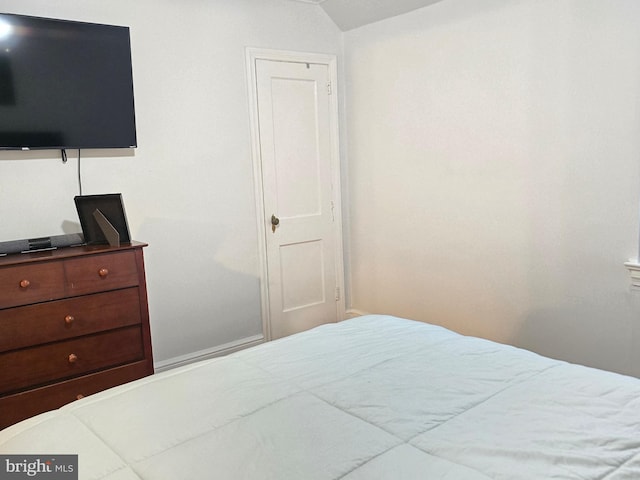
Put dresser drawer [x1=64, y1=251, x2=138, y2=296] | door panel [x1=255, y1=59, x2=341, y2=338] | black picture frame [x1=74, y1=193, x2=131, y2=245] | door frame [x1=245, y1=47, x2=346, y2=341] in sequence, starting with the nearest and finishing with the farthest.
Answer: dresser drawer [x1=64, y1=251, x2=138, y2=296], black picture frame [x1=74, y1=193, x2=131, y2=245], door frame [x1=245, y1=47, x2=346, y2=341], door panel [x1=255, y1=59, x2=341, y2=338]

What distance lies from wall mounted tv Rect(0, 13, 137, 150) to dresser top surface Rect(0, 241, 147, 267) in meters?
0.56

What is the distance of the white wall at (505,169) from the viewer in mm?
2744

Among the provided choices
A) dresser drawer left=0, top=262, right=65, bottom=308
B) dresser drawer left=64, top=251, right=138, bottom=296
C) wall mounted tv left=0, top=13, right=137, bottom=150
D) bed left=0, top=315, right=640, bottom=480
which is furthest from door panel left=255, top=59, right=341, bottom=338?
bed left=0, top=315, right=640, bottom=480

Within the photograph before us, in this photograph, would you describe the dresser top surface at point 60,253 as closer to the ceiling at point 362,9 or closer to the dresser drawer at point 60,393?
the dresser drawer at point 60,393

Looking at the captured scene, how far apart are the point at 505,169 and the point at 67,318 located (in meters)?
2.49

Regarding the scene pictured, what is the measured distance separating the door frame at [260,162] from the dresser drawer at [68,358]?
123 centimetres

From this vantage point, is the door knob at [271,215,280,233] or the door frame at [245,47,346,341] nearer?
the door frame at [245,47,346,341]

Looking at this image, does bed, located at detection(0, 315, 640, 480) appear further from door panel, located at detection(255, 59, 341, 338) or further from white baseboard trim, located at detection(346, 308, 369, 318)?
white baseboard trim, located at detection(346, 308, 369, 318)

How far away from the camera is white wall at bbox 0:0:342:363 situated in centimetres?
301

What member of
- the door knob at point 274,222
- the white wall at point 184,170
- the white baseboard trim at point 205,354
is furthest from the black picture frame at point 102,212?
the door knob at point 274,222

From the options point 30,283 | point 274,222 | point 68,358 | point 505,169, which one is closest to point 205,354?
point 274,222

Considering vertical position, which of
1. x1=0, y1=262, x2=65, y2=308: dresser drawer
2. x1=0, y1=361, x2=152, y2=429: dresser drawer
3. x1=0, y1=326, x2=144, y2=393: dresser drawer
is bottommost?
x1=0, y1=361, x2=152, y2=429: dresser drawer

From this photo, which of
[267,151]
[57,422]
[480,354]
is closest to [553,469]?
[480,354]

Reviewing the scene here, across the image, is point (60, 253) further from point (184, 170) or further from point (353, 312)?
point (353, 312)
